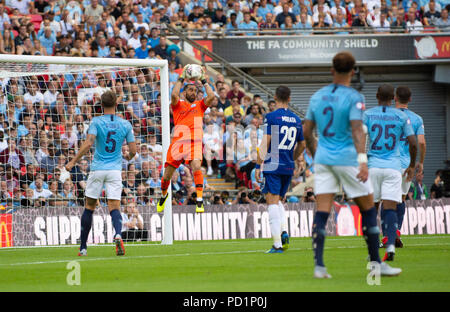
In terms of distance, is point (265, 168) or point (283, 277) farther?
point (265, 168)

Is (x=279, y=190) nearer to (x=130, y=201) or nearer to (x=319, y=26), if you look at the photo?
(x=130, y=201)

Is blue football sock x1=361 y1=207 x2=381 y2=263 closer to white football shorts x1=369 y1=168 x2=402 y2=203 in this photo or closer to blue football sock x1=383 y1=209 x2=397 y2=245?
blue football sock x1=383 y1=209 x2=397 y2=245

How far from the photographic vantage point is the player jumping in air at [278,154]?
41.2 ft

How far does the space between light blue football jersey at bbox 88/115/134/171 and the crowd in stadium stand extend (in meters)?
5.97

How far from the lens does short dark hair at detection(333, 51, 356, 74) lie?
8453 millimetres

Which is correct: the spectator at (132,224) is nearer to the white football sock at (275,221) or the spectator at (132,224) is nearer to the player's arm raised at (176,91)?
the player's arm raised at (176,91)

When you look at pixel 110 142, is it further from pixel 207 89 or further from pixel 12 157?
pixel 12 157

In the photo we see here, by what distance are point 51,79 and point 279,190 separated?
8.98 metres

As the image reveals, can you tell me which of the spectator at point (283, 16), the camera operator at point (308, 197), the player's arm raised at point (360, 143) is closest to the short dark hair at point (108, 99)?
the player's arm raised at point (360, 143)

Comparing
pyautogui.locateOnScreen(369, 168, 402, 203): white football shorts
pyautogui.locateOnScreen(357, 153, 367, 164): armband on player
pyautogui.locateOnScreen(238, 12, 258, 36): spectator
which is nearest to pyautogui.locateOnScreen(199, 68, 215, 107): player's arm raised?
pyautogui.locateOnScreen(369, 168, 402, 203): white football shorts

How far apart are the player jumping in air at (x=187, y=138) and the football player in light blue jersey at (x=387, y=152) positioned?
509 centimetres

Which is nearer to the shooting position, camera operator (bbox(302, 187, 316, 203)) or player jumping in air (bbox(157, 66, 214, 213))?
player jumping in air (bbox(157, 66, 214, 213))

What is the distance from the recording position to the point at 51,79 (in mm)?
19656

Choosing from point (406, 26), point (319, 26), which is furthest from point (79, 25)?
point (406, 26)
